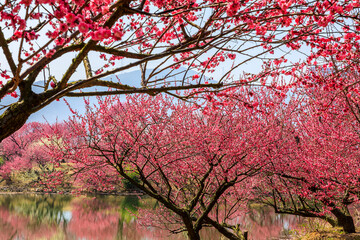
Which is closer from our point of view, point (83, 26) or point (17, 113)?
point (83, 26)

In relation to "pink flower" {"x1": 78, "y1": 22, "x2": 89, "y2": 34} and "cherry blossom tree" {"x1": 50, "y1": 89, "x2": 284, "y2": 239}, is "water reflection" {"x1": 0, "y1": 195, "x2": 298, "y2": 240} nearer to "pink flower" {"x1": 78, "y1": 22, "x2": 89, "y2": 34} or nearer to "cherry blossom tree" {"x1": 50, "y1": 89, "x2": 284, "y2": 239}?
"cherry blossom tree" {"x1": 50, "y1": 89, "x2": 284, "y2": 239}

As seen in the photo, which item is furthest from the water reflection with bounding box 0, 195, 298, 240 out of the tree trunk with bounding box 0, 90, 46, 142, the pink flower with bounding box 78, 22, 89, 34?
the pink flower with bounding box 78, 22, 89, 34

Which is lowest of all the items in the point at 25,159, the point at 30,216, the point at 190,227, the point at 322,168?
the point at 30,216

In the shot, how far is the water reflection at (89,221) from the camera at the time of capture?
13.2m

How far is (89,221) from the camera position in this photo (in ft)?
55.5

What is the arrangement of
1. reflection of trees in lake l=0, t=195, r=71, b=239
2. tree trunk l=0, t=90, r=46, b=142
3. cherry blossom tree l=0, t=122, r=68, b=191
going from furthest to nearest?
1. cherry blossom tree l=0, t=122, r=68, b=191
2. reflection of trees in lake l=0, t=195, r=71, b=239
3. tree trunk l=0, t=90, r=46, b=142

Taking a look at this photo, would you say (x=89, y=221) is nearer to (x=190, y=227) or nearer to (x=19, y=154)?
(x=190, y=227)

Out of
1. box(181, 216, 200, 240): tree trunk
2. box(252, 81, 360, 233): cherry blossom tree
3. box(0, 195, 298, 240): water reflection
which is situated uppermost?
box(252, 81, 360, 233): cherry blossom tree

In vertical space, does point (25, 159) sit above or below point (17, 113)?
above

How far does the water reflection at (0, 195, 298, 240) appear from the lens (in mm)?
13156

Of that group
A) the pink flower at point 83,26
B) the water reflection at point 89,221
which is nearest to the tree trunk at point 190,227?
the water reflection at point 89,221

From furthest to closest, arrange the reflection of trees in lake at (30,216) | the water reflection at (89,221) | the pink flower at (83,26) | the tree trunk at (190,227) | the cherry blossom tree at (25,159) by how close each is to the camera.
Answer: the cherry blossom tree at (25,159), the reflection of trees in lake at (30,216), the water reflection at (89,221), the tree trunk at (190,227), the pink flower at (83,26)

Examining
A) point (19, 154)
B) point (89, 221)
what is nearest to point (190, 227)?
point (89, 221)

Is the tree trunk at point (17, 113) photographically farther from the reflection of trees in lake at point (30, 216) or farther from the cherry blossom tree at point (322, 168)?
the reflection of trees in lake at point (30, 216)
